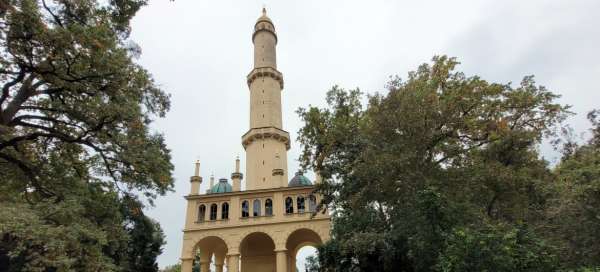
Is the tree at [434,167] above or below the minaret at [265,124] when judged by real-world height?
below

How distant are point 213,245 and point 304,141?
1567cm

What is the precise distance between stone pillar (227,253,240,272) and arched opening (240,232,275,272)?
10.7 feet

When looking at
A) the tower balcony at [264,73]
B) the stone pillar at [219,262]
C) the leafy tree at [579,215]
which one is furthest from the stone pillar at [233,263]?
the leafy tree at [579,215]

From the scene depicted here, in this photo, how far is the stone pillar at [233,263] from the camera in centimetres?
2639

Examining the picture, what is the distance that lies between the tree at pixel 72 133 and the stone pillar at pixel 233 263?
13.5 metres

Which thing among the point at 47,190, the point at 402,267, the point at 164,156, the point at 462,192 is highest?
the point at 164,156

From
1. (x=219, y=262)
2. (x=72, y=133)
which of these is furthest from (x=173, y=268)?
(x=72, y=133)

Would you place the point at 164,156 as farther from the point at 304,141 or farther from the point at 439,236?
the point at 439,236

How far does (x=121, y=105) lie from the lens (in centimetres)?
1180

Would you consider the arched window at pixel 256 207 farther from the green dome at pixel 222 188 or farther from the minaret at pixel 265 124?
the green dome at pixel 222 188

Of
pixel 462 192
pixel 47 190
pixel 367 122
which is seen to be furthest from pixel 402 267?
pixel 47 190

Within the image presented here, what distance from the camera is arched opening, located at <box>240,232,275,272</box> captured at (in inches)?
1204

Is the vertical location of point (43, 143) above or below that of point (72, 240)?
above

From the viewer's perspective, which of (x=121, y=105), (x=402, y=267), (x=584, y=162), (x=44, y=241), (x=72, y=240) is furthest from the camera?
(x=402, y=267)
